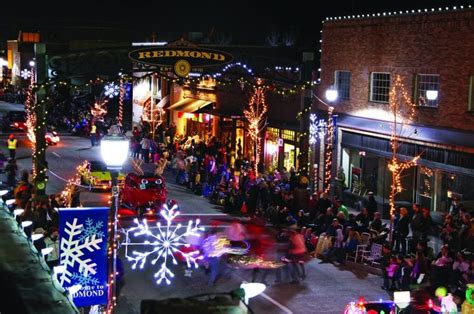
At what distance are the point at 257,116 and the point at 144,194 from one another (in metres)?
11.8

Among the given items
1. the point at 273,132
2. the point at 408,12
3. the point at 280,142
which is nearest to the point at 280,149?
the point at 280,142

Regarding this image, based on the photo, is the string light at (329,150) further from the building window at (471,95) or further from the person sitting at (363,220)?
the person sitting at (363,220)

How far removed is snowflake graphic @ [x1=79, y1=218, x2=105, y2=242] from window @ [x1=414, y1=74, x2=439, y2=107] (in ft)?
55.2

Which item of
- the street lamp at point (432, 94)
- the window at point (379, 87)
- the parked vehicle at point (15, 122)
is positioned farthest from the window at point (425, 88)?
the parked vehicle at point (15, 122)

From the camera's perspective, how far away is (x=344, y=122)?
3114 cm

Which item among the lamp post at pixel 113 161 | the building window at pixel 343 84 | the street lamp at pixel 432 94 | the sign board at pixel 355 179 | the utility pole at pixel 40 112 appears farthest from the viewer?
the building window at pixel 343 84

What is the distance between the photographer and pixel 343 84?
31.9 metres

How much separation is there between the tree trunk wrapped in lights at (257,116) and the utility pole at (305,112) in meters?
3.73

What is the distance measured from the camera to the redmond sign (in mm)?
24750

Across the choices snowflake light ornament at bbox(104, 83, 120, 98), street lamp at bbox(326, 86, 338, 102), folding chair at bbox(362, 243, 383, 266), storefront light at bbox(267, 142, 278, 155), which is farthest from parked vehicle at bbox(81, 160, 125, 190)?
snowflake light ornament at bbox(104, 83, 120, 98)

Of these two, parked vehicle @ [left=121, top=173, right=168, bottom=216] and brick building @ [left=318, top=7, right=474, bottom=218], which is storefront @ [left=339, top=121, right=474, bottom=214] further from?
parked vehicle @ [left=121, top=173, right=168, bottom=216]

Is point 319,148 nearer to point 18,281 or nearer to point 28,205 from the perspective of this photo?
point 28,205

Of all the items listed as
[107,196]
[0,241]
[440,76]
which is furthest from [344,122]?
[0,241]

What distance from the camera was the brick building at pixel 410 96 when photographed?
24969 mm
